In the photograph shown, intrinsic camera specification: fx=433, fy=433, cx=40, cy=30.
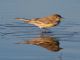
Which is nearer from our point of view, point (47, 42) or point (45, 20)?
point (47, 42)

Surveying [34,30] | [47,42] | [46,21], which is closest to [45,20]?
[46,21]

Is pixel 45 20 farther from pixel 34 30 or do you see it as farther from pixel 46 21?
pixel 34 30

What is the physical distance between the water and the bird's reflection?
125 mm

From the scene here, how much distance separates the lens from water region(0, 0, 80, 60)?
9078mm

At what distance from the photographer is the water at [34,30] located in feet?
29.8

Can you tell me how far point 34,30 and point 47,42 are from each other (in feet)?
6.44

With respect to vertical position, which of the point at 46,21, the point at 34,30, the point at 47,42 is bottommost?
the point at 47,42

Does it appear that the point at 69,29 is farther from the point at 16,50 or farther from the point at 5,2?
the point at 5,2

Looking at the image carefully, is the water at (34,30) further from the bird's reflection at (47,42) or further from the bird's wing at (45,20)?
the bird's wing at (45,20)

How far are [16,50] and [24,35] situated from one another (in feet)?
5.99

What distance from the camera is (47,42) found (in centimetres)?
1039

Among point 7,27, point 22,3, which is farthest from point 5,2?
point 7,27

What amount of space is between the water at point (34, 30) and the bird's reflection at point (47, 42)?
4.9 inches

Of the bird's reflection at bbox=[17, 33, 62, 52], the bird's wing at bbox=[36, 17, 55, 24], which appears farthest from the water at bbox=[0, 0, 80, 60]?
the bird's wing at bbox=[36, 17, 55, 24]
